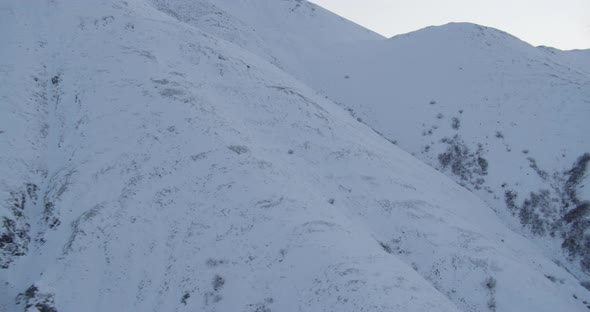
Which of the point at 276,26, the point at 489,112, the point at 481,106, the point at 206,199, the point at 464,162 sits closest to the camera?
the point at 206,199

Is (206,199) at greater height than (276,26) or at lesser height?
lesser

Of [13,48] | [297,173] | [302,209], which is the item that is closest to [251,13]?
[13,48]

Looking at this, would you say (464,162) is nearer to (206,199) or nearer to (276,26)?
(206,199)

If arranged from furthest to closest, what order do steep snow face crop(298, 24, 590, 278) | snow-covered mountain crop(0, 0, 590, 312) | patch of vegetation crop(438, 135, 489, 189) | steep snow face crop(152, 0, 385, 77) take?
steep snow face crop(152, 0, 385, 77), patch of vegetation crop(438, 135, 489, 189), steep snow face crop(298, 24, 590, 278), snow-covered mountain crop(0, 0, 590, 312)

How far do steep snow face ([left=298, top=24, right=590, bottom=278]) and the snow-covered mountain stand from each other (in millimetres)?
2412

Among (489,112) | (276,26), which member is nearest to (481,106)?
(489,112)

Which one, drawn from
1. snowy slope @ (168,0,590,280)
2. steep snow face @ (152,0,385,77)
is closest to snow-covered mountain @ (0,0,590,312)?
snowy slope @ (168,0,590,280)

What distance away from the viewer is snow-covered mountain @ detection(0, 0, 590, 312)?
51.8 ft

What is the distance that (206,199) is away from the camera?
18.8 metres

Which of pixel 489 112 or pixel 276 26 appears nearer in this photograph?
pixel 489 112

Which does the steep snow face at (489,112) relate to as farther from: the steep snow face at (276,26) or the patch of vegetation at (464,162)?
the steep snow face at (276,26)

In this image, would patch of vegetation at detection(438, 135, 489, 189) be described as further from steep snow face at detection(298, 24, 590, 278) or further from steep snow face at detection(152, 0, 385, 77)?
steep snow face at detection(152, 0, 385, 77)

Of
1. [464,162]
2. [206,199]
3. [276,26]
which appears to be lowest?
[206,199]

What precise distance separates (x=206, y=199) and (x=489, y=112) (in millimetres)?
24787
